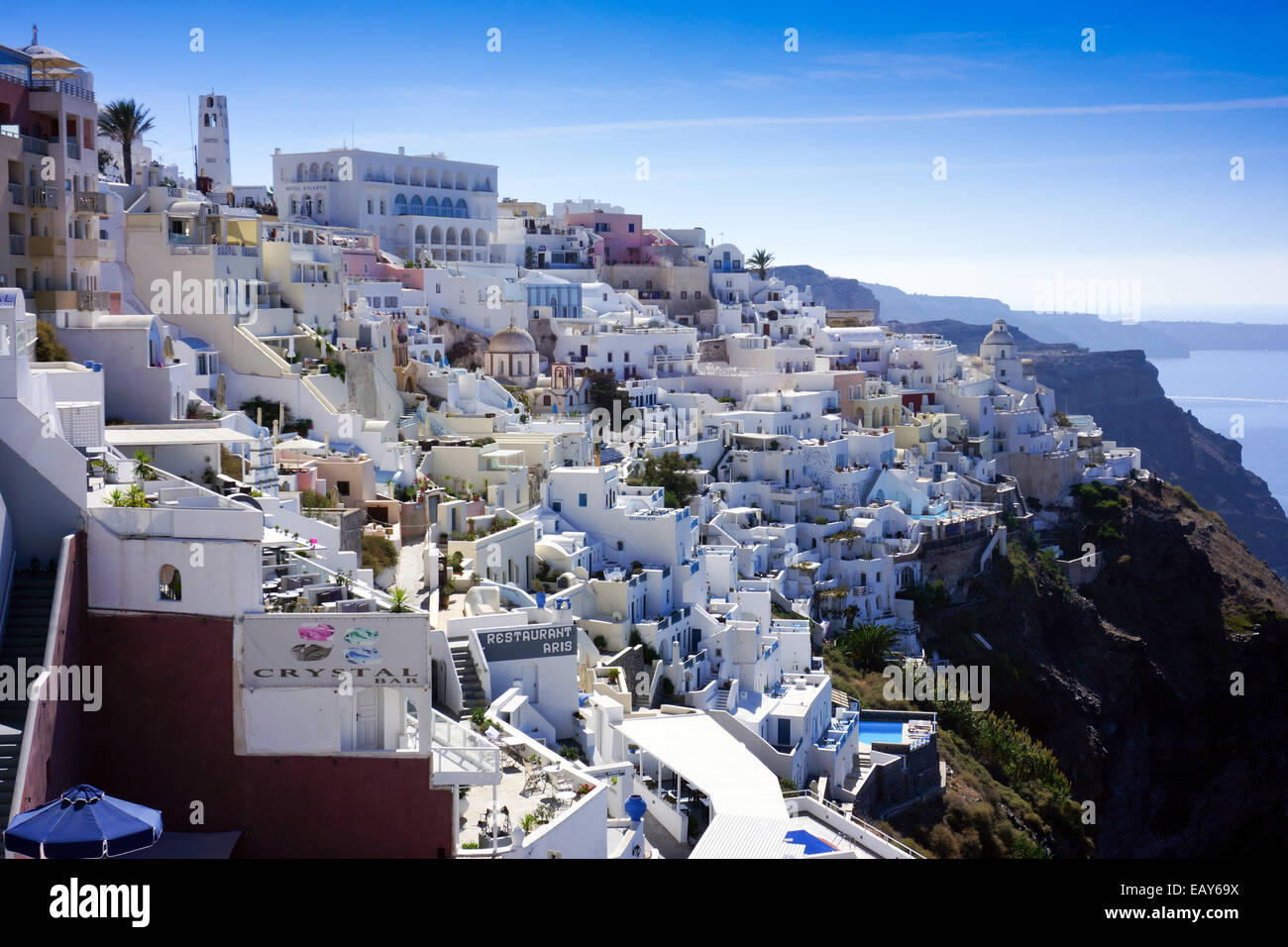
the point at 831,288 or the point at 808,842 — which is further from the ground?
the point at 831,288

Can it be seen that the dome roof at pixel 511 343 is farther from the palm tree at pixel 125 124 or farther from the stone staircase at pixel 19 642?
the stone staircase at pixel 19 642

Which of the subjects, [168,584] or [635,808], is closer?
[168,584]

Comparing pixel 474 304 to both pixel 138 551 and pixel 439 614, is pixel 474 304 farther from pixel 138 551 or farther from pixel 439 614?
pixel 138 551

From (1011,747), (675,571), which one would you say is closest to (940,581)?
(1011,747)

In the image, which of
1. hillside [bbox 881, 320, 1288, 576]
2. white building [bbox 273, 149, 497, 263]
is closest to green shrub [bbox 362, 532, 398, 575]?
white building [bbox 273, 149, 497, 263]

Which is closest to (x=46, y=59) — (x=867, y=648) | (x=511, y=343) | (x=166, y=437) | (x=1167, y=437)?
(x=166, y=437)

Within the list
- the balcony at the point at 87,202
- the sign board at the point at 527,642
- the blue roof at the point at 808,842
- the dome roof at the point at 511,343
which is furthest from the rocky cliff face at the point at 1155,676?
the balcony at the point at 87,202

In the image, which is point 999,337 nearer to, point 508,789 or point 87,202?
point 87,202

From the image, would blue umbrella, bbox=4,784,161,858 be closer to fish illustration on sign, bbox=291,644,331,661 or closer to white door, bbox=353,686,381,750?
fish illustration on sign, bbox=291,644,331,661
